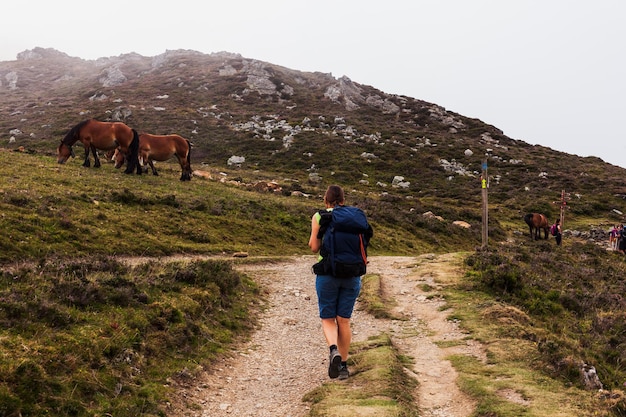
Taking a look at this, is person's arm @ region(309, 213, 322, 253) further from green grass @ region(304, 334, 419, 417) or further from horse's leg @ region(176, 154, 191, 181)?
horse's leg @ region(176, 154, 191, 181)

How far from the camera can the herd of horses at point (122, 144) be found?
25.8 m

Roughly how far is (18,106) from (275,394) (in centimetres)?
9561

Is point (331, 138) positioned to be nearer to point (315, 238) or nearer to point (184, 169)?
point (184, 169)

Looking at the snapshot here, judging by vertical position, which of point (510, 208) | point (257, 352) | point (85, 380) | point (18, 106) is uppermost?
point (18, 106)

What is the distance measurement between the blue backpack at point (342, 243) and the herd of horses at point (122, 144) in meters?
21.5

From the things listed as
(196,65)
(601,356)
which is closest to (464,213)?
(601,356)

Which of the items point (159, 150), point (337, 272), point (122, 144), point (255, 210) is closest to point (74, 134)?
point (122, 144)

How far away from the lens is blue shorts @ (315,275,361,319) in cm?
739

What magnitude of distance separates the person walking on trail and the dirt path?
84 cm

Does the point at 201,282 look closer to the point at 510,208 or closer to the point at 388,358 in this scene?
the point at 388,358

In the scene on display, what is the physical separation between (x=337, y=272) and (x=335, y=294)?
1.44 ft

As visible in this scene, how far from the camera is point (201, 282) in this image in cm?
1180

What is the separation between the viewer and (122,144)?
2631cm

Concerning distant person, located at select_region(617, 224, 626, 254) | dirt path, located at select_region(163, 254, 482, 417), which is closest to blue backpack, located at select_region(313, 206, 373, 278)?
dirt path, located at select_region(163, 254, 482, 417)
